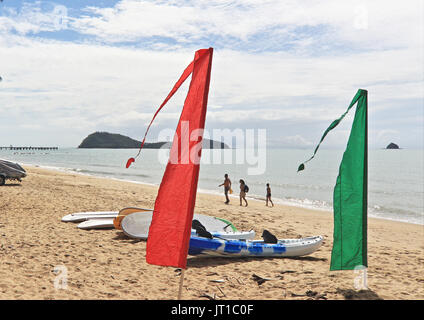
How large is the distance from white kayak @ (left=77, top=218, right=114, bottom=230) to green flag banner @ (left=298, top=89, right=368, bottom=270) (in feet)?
26.2

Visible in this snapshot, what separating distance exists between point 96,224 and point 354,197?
338 inches

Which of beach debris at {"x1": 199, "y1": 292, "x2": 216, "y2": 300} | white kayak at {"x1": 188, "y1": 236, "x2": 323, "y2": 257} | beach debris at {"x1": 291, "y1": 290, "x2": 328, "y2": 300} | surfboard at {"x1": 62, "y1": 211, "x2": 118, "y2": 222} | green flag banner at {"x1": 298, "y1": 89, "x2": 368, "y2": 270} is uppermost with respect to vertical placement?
green flag banner at {"x1": 298, "y1": 89, "x2": 368, "y2": 270}

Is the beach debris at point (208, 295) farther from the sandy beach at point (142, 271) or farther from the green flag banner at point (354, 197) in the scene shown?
the green flag banner at point (354, 197)

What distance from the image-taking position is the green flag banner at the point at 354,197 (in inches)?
273

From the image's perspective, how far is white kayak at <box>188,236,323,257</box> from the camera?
937 cm

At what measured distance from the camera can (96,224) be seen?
12.0 meters

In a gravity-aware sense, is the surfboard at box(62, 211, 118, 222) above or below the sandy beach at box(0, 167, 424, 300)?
above

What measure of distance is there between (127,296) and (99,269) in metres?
1.67

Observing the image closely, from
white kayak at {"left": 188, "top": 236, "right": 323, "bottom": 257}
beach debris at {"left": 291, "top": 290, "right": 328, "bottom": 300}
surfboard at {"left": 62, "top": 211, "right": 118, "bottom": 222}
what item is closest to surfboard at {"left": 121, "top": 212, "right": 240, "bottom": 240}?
surfboard at {"left": 62, "top": 211, "right": 118, "bottom": 222}

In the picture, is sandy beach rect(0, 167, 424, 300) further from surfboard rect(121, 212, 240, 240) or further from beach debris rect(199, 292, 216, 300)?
surfboard rect(121, 212, 240, 240)

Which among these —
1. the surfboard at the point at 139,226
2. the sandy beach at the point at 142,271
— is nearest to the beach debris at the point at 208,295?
the sandy beach at the point at 142,271

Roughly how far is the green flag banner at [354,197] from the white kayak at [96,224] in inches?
314

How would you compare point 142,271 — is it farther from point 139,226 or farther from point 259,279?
point 139,226
